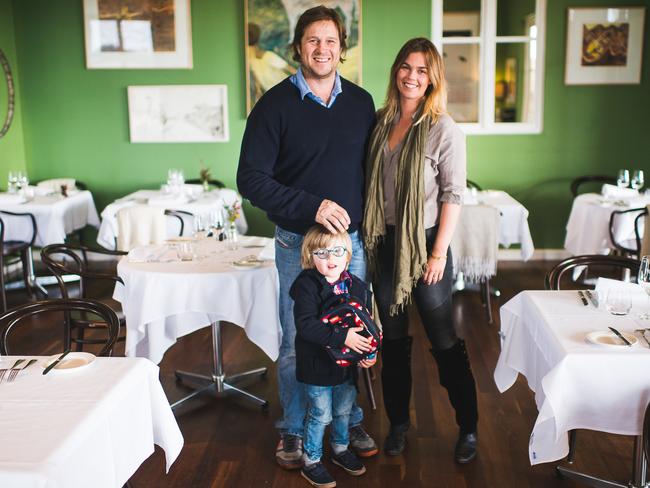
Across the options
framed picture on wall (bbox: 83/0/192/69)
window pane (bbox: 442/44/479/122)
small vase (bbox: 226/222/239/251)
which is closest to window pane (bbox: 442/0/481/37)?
window pane (bbox: 442/44/479/122)

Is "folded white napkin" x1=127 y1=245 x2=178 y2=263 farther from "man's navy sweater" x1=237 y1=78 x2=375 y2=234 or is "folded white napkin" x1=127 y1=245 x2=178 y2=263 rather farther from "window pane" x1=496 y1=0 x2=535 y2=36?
"window pane" x1=496 y1=0 x2=535 y2=36

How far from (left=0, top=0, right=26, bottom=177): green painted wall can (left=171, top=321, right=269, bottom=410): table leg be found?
3605mm

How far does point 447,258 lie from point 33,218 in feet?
12.5

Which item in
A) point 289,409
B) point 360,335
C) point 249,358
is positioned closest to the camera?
point 360,335

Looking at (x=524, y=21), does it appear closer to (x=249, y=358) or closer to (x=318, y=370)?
(x=249, y=358)

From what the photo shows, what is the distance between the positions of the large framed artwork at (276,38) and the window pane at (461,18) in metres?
2.35

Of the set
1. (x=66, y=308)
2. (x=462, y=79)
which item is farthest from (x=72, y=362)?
(x=462, y=79)

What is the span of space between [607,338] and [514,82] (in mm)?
6535

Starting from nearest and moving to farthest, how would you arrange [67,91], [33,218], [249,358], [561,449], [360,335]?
[561,449]
[360,335]
[249,358]
[33,218]
[67,91]

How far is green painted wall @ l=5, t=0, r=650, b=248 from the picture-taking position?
6.79 metres

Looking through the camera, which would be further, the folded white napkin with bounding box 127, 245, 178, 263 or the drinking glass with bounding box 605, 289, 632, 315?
the folded white napkin with bounding box 127, 245, 178, 263

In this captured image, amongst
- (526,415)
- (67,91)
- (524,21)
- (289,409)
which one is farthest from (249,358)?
(524,21)

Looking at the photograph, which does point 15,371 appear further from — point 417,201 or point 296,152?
point 417,201

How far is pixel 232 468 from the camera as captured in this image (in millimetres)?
3088
